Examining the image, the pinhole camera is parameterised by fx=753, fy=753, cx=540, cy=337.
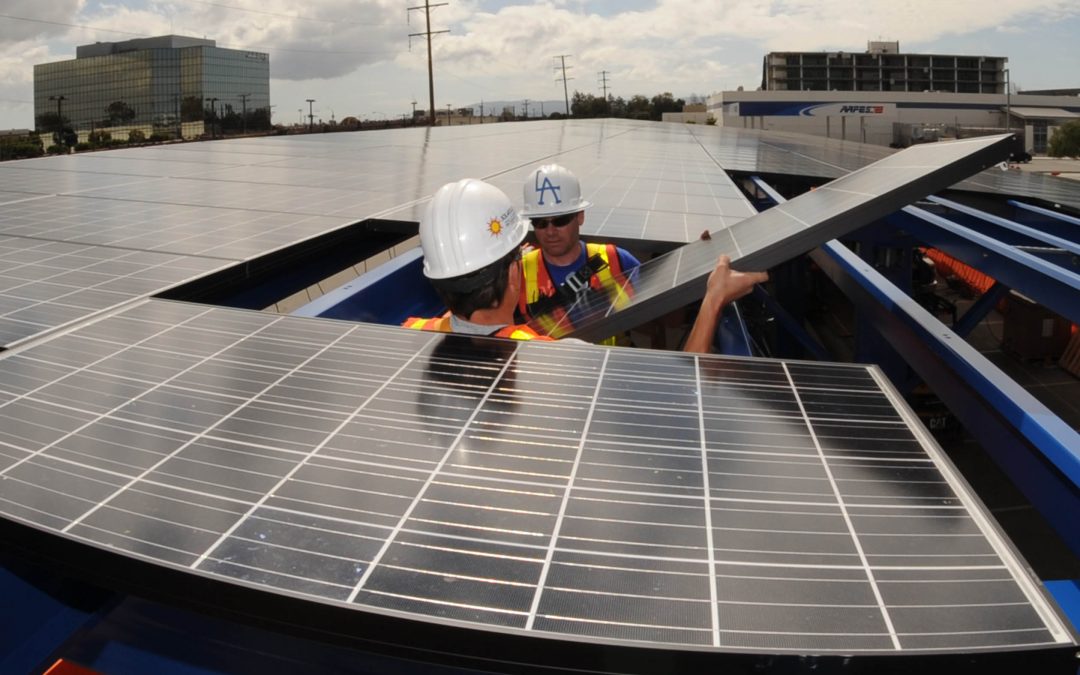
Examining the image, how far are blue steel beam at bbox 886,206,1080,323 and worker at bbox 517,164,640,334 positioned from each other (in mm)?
2324

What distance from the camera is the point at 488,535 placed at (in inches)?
60.7

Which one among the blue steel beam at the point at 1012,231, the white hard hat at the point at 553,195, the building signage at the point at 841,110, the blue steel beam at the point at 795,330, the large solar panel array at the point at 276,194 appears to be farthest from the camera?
the building signage at the point at 841,110

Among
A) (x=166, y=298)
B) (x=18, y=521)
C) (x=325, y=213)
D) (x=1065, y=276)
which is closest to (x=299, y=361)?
(x=18, y=521)

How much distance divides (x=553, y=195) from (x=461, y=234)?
186cm

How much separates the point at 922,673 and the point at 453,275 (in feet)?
7.31

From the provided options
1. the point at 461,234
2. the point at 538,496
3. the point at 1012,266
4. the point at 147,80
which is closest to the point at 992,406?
the point at 1012,266

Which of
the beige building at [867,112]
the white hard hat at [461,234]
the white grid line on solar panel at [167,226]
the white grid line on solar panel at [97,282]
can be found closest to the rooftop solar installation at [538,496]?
the white hard hat at [461,234]

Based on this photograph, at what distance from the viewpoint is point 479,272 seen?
3.01 meters

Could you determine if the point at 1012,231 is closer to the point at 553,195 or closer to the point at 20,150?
the point at 553,195

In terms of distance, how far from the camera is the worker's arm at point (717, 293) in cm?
310

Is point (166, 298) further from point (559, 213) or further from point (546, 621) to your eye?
point (546, 621)

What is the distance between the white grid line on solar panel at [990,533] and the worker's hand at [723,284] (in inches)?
38.4

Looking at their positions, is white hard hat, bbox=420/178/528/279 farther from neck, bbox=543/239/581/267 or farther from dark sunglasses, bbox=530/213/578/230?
neck, bbox=543/239/581/267

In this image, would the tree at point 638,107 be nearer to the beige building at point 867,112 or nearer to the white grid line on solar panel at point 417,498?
the beige building at point 867,112
